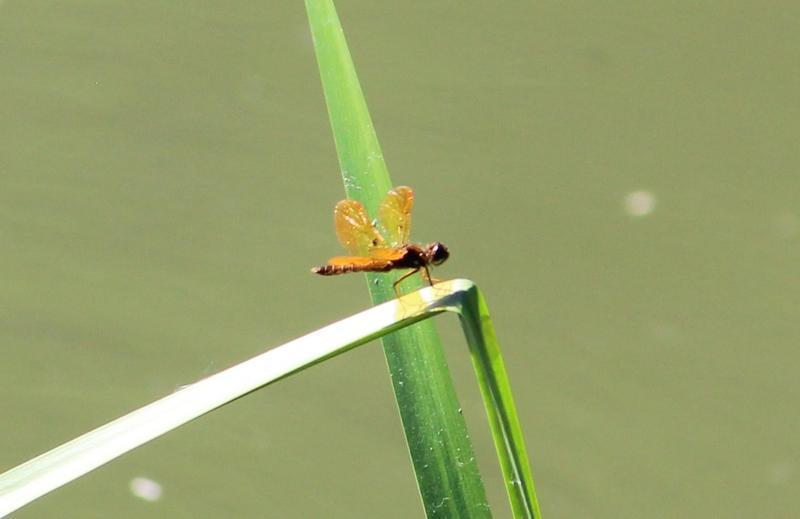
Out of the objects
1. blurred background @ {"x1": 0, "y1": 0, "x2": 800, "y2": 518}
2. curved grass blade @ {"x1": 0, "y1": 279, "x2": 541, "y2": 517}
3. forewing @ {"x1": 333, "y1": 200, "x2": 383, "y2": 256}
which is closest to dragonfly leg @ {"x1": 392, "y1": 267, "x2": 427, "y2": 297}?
forewing @ {"x1": 333, "y1": 200, "x2": 383, "y2": 256}

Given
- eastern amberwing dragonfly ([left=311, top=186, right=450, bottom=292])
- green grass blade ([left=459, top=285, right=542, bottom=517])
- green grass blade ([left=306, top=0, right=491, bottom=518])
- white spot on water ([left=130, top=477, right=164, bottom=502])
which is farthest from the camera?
white spot on water ([left=130, top=477, right=164, bottom=502])

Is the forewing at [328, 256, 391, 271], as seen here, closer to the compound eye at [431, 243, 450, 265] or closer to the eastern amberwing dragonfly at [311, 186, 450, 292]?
the eastern amberwing dragonfly at [311, 186, 450, 292]

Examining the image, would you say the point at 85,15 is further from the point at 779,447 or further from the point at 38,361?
the point at 779,447

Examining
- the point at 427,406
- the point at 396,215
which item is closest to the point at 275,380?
the point at 427,406

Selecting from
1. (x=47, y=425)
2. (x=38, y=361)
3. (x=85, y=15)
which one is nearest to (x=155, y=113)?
(x=85, y=15)

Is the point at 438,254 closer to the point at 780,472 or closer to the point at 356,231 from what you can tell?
the point at 356,231

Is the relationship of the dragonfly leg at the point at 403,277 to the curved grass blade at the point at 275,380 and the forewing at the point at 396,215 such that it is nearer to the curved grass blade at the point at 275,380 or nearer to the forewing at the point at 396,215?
the forewing at the point at 396,215
